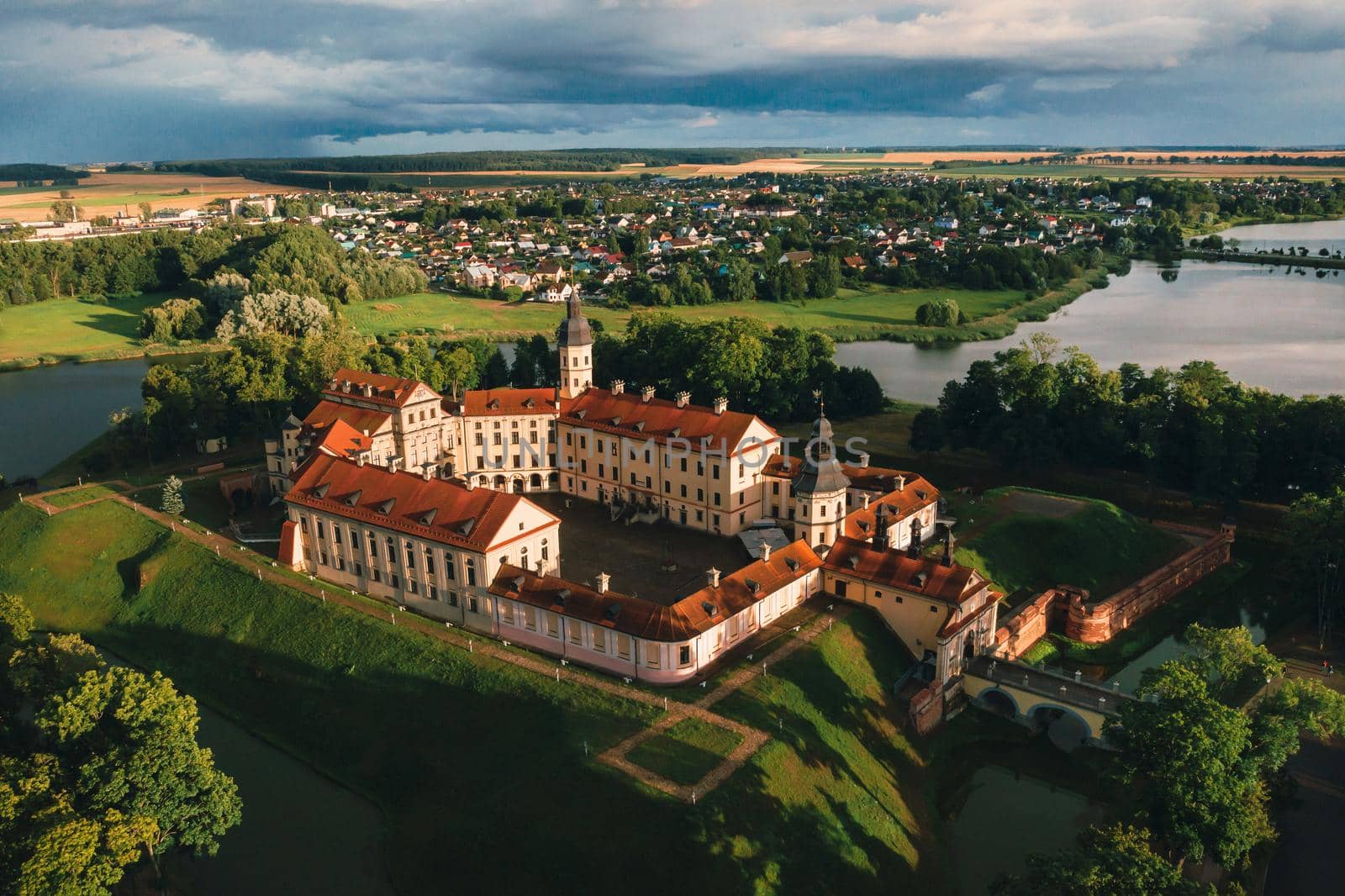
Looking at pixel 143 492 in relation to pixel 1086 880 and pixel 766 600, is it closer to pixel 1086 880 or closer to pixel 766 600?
pixel 766 600

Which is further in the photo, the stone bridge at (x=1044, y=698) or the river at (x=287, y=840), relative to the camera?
the stone bridge at (x=1044, y=698)

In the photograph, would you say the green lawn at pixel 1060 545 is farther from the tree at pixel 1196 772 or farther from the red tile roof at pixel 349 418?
the red tile roof at pixel 349 418

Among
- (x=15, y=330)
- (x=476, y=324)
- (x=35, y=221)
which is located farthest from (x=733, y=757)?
(x=35, y=221)

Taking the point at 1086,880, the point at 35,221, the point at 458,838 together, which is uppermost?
the point at 35,221

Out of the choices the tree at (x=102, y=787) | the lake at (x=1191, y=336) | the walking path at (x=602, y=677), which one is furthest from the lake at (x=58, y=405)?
the lake at (x=1191, y=336)

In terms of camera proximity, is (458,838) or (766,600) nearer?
(458,838)

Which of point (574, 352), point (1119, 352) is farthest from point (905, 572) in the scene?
point (1119, 352)

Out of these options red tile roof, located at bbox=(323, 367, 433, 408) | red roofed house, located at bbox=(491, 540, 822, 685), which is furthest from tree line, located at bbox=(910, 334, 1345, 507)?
red tile roof, located at bbox=(323, 367, 433, 408)
